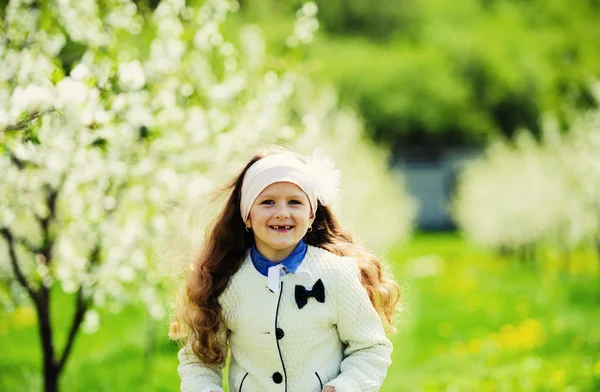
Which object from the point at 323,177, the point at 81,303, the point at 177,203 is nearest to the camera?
the point at 323,177

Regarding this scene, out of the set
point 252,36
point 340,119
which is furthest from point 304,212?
point 340,119

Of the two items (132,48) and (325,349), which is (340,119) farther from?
(325,349)

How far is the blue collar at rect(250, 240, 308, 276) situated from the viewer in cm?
236

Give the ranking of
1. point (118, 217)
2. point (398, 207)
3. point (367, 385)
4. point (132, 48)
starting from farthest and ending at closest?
point (398, 207) < point (132, 48) < point (118, 217) < point (367, 385)

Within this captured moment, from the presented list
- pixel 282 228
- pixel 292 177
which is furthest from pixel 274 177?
pixel 282 228

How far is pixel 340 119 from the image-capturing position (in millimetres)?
10734

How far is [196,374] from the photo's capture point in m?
2.43

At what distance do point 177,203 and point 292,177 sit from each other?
2.51 metres

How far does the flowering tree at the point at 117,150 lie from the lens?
3.69 meters

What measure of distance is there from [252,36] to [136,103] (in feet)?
8.10

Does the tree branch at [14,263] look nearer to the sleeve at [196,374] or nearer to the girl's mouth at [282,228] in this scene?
the sleeve at [196,374]

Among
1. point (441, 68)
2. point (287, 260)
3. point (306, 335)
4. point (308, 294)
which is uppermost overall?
point (441, 68)

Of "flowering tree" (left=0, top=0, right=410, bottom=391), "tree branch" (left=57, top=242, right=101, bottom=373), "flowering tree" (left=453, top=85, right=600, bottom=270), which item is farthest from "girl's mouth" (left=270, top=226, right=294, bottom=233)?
"flowering tree" (left=453, top=85, right=600, bottom=270)

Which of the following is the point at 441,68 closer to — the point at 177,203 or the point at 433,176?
the point at 433,176
